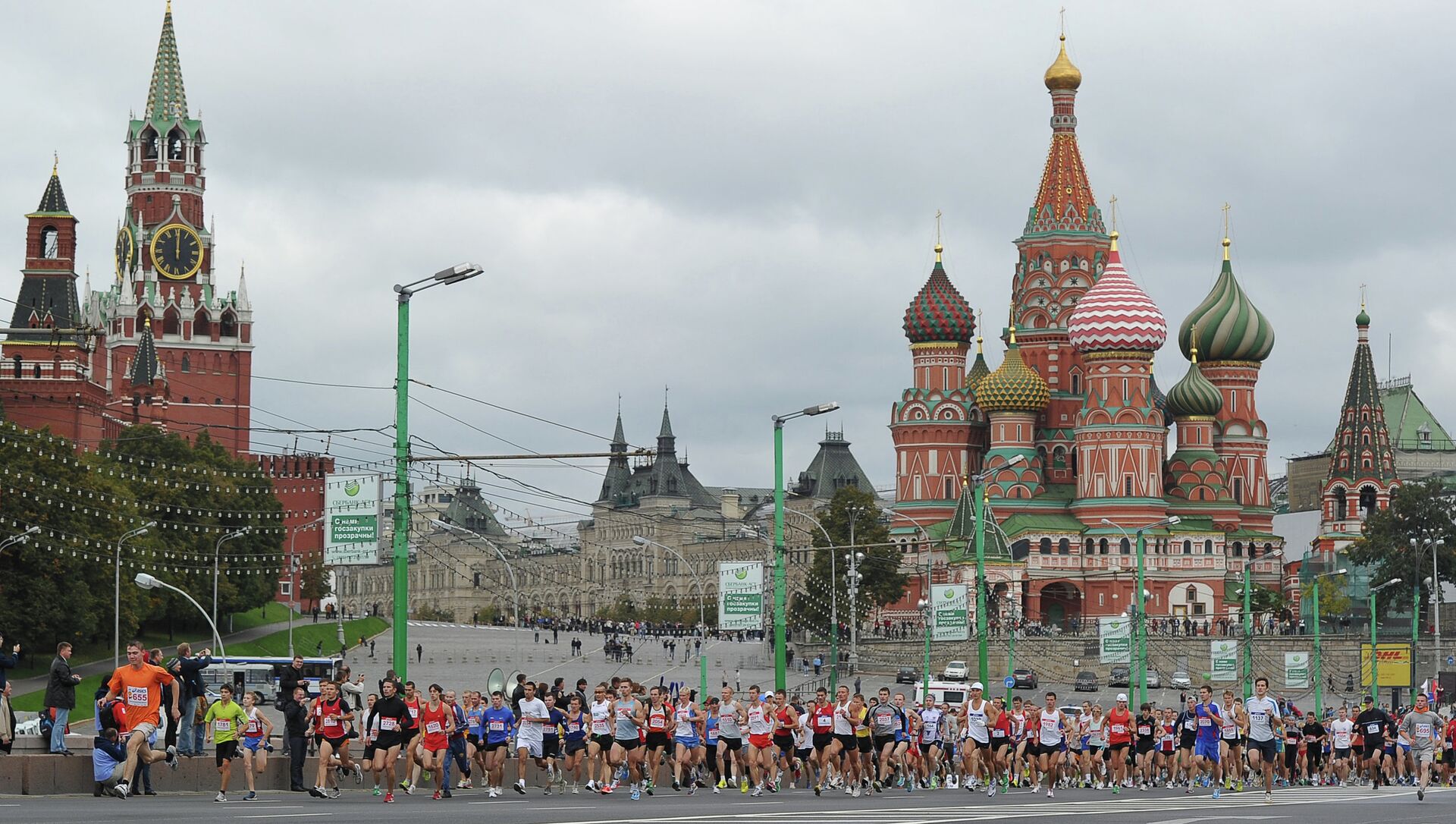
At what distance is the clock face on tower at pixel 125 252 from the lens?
160 metres

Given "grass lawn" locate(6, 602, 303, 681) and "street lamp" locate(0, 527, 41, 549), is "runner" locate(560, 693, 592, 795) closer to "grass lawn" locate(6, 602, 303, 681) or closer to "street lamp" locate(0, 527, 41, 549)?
"grass lawn" locate(6, 602, 303, 681)

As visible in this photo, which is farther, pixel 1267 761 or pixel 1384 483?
pixel 1384 483

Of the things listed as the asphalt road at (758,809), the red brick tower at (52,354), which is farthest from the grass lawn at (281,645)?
the asphalt road at (758,809)

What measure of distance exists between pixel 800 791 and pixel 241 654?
212 feet

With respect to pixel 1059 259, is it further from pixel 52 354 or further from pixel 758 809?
pixel 758 809

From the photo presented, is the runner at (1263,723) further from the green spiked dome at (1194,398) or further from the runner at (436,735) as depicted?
the green spiked dome at (1194,398)

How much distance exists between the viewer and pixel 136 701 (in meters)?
26.5

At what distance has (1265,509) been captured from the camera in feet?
412

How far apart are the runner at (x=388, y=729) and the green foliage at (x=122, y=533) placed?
45686 millimetres

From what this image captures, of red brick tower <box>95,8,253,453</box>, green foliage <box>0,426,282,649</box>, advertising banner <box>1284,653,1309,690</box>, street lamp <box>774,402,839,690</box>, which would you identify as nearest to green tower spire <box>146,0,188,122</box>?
red brick tower <box>95,8,253,453</box>

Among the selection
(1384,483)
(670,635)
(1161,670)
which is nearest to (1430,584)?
(1161,670)

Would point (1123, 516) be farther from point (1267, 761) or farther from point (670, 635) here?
point (1267, 761)

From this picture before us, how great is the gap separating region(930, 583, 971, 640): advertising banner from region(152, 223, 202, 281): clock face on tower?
102 meters

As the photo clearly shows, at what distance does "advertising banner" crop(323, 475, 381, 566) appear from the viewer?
132 feet
